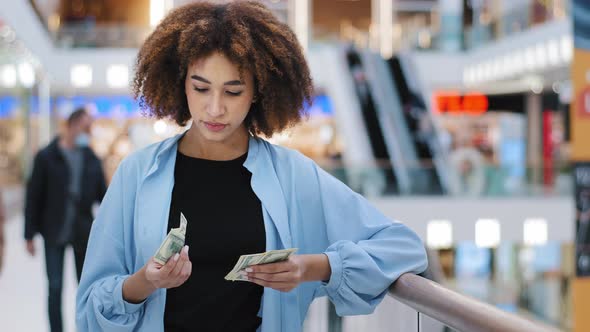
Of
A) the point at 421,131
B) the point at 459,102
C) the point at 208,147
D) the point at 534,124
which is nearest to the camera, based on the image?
the point at 208,147

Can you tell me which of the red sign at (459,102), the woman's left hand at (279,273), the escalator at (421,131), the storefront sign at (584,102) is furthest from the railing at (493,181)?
the woman's left hand at (279,273)

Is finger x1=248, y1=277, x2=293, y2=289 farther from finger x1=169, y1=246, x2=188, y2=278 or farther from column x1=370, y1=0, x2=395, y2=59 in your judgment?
column x1=370, y1=0, x2=395, y2=59

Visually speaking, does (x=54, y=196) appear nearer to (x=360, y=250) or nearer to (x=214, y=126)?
(x=214, y=126)

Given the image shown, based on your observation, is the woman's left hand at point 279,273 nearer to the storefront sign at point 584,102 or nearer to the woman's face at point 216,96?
the woman's face at point 216,96

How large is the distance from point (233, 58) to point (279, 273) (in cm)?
51

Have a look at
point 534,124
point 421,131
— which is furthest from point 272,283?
point 534,124

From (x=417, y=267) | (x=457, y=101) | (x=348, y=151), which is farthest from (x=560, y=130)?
(x=417, y=267)

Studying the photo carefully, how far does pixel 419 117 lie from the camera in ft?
68.4

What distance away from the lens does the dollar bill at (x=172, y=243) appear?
171 centimetres

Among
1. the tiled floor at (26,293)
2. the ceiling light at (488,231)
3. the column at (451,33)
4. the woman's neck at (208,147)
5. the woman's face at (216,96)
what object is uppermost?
the column at (451,33)

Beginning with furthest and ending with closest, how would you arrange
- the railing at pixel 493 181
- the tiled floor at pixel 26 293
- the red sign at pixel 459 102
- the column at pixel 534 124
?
the column at pixel 534 124 < the red sign at pixel 459 102 < the railing at pixel 493 181 < the tiled floor at pixel 26 293

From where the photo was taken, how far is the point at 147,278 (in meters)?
1.83

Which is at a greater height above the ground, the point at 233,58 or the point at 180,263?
the point at 233,58

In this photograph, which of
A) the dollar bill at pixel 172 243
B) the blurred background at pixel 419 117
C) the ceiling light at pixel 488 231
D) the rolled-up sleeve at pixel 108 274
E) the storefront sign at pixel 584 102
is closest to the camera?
the dollar bill at pixel 172 243
